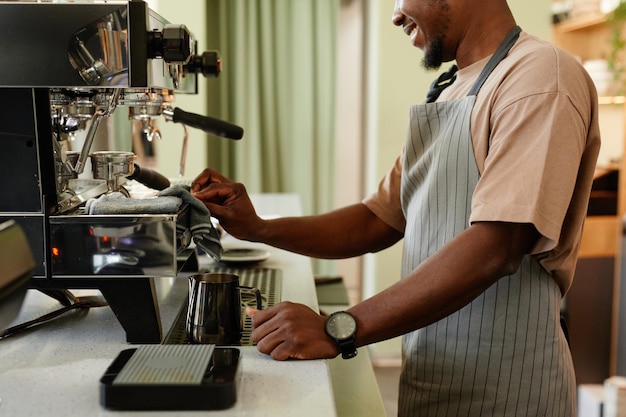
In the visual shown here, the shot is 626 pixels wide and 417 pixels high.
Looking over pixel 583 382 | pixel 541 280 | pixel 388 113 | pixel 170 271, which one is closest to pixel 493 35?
pixel 541 280

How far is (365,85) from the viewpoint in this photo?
12.6 feet

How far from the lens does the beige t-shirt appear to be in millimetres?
1008

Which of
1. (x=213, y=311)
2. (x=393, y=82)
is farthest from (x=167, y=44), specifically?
(x=393, y=82)

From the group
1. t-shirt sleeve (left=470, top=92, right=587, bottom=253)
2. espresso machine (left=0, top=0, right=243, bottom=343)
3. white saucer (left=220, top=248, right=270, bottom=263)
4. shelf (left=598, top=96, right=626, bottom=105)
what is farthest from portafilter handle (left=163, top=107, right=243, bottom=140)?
shelf (left=598, top=96, right=626, bottom=105)

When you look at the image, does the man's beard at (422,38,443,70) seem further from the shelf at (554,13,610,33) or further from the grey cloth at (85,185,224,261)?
the shelf at (554,13,610,33)

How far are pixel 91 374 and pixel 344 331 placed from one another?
0.35 meters

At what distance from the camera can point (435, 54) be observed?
1.28 m

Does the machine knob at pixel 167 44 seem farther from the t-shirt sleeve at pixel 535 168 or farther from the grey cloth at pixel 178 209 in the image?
the t-shirt sleeve at pixel 535 168

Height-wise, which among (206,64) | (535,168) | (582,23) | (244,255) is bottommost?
(244,255)

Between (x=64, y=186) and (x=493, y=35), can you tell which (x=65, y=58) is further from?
(x=493, y=35)

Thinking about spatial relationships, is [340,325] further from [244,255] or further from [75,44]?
[244,255]

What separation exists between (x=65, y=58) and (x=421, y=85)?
7.46 feet

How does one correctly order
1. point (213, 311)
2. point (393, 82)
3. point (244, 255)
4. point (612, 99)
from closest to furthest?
point (213, 311) → point (244, 255) → point (393, 82) → point (612, 99)

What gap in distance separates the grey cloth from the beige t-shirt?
0.42m
